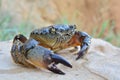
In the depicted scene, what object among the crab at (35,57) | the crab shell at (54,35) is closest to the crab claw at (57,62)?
the crab at (35,57)

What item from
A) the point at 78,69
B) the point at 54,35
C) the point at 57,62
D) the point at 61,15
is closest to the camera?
the point at 57,62

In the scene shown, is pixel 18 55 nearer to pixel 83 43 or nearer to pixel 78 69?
pixel 78 69

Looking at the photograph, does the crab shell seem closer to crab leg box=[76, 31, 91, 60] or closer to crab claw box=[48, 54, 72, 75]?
crab leg box=[76, 31, 91, 60]

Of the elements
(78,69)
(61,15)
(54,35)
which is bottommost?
(78,69)

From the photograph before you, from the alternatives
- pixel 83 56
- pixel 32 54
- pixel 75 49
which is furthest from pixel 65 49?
pixel 32 54

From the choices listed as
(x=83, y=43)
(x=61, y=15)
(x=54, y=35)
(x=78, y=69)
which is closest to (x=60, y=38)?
(x=54, y=35)

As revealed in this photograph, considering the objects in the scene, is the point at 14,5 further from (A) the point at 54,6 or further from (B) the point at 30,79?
(B) the point at 30,79

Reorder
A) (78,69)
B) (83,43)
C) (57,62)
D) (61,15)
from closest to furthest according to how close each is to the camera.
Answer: (57,62)
(78,69)
(83,43)
(61,15)

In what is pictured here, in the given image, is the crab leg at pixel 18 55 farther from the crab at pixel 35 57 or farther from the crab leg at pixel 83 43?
the crab leg at pixel 83 43
